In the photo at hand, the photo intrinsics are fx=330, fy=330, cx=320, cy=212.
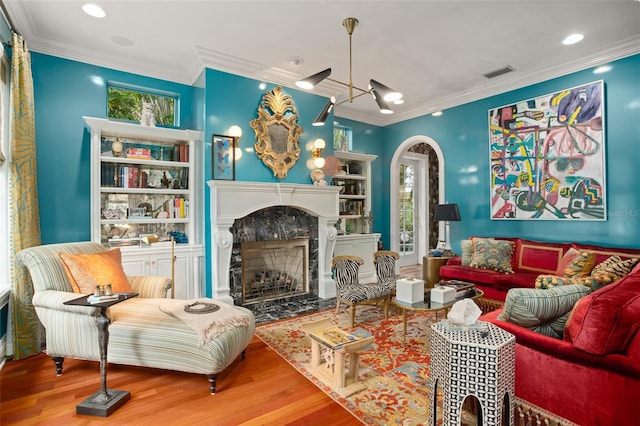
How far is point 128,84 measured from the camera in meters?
4.13

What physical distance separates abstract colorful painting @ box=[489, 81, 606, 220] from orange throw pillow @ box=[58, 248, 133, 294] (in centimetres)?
479

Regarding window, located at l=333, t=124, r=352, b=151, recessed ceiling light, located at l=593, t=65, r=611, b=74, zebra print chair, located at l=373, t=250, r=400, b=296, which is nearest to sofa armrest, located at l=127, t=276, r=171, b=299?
zebra print chair, located at l=373, t=250, r=400, b=296

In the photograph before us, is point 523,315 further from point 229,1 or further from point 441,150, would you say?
point 441,150

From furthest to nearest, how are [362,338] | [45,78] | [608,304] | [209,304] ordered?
[45,78] < [209,304] < [362,338] < [608,304]

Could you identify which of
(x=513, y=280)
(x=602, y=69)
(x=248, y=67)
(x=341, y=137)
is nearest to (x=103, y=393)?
(x=248, y=67)

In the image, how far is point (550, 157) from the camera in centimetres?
425

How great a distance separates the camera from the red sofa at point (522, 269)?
3.85 m

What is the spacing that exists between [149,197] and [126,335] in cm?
223

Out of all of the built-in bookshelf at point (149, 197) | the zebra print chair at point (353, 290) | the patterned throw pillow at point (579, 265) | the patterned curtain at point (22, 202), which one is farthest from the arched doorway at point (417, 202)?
the patterned curtain at point (22, 202)

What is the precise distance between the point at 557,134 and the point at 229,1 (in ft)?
13.6

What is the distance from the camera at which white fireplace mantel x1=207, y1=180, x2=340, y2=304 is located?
13.1 ft

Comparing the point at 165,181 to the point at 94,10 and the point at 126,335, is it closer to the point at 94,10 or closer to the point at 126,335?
the point at 94,10

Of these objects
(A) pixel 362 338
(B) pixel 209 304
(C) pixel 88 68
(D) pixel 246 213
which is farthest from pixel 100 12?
(A) pixel 362 338

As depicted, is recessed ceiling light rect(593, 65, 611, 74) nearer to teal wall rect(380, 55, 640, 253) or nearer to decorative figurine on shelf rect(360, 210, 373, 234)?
teal wall rect(380, 55, 640, 253)
